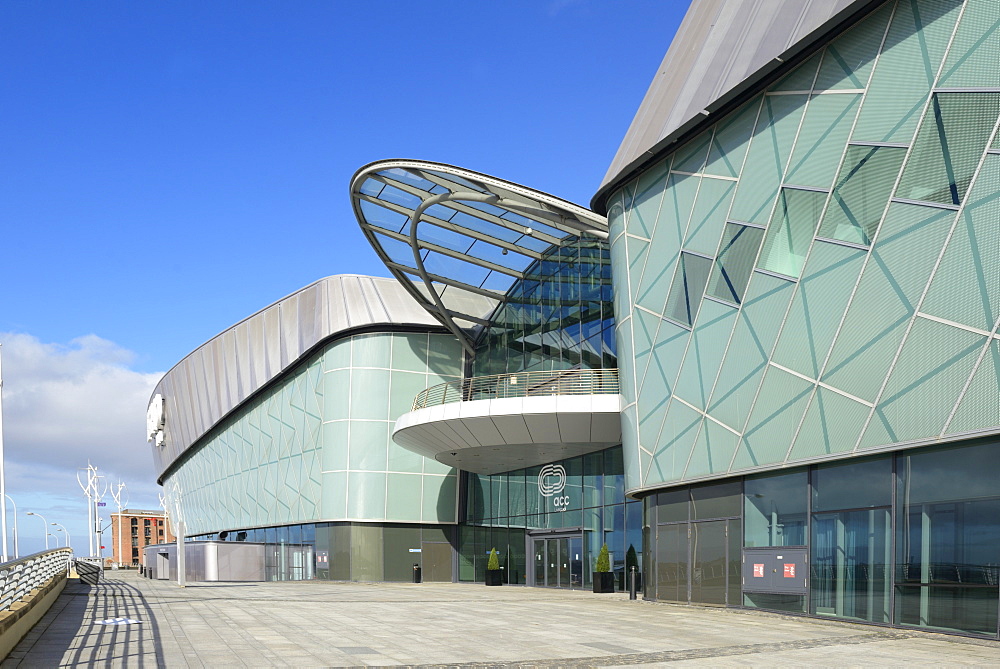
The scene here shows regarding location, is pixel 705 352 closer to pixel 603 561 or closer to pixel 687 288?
pixel 687 288

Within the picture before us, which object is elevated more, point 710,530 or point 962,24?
point 962,24

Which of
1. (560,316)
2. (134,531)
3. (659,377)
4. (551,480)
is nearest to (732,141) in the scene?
(659,377)

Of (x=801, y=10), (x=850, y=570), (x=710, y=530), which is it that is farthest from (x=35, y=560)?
(x=801, y=10)

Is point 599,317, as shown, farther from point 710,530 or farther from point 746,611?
point 746,611

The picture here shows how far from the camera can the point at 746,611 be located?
19969 mm

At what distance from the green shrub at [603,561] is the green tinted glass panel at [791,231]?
13.9m

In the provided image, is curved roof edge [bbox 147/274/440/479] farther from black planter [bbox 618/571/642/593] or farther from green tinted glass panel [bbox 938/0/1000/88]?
green tinted glass panel [bbox 938/0/1000/88]

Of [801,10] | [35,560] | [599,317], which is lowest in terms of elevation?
[35,560]

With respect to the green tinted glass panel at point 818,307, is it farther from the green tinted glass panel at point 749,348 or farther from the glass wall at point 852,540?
the glass wall at point 852,540

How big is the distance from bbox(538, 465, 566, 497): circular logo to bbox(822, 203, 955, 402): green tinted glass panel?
17685 millimetres

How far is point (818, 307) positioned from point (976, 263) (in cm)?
345

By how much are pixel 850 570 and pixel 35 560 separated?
16111mm

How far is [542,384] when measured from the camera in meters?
31.3

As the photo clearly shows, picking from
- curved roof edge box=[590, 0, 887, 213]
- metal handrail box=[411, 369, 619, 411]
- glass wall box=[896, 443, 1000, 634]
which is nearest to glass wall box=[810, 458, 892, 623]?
glass wall box=[896, 443, 1000, 634]
